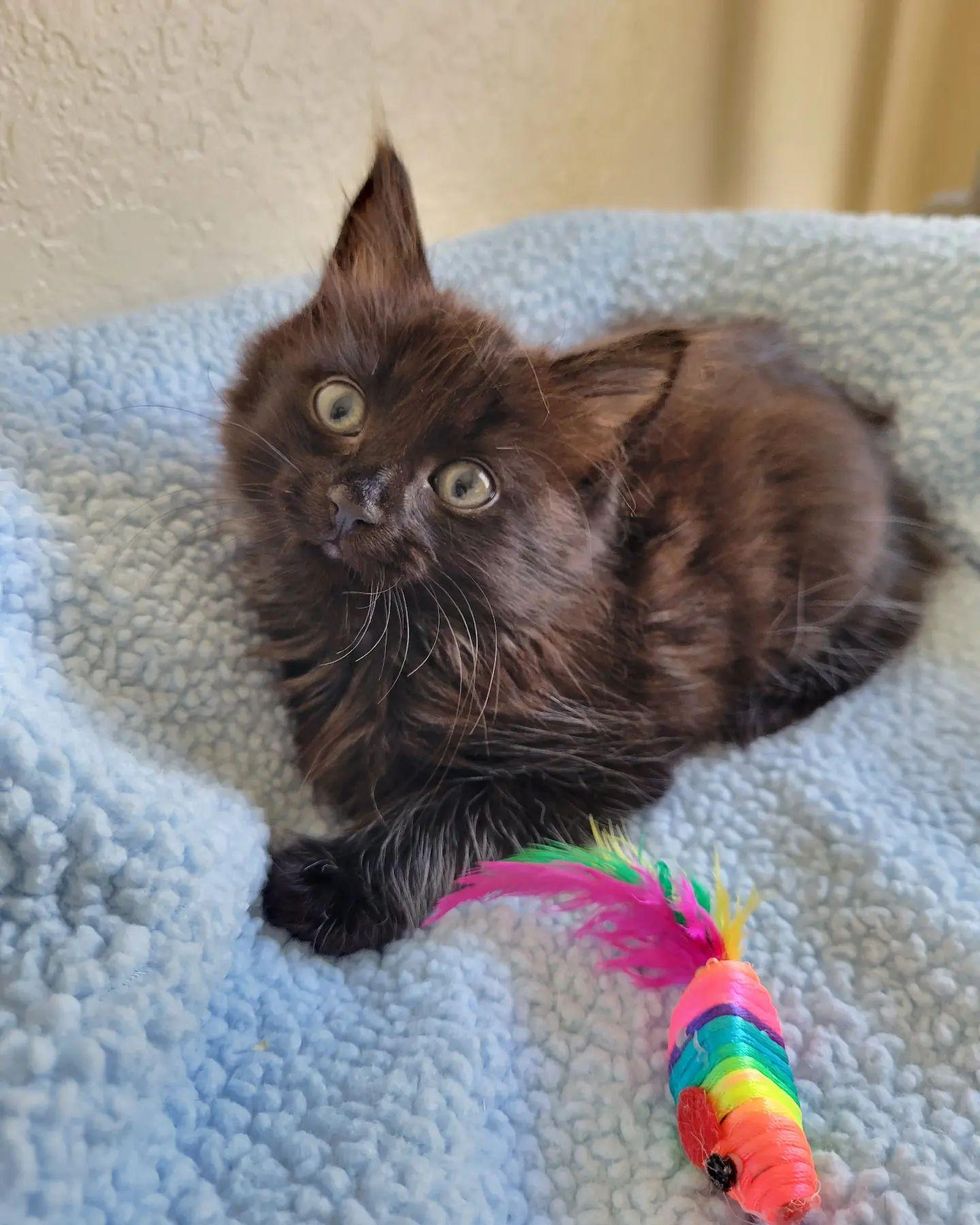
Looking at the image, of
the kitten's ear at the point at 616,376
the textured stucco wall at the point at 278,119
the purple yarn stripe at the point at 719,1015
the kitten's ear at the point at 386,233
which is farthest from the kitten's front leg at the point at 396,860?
the textured stucco wall at the point at 278,119

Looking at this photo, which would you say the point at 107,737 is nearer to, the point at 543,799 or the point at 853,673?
the point at 543,799

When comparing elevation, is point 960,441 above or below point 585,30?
below

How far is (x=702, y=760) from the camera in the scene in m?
1.22

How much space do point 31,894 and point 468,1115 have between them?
368 millimetres

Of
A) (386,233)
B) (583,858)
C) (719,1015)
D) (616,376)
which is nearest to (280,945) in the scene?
(583,858)

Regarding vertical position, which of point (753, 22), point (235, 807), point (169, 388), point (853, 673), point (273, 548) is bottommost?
point (853, 673)

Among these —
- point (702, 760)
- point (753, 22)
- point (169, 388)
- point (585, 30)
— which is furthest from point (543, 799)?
point (753, 22)

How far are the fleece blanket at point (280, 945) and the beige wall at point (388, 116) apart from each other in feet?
0.60

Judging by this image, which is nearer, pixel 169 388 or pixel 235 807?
pixel 235 807

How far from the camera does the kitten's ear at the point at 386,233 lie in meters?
1.09

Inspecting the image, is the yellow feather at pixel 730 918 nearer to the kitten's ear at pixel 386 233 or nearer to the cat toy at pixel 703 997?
the cat toy at pixel 703 997

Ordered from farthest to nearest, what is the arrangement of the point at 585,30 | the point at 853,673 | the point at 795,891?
1. the point at 585,30
2. the point at 853,673
3. the point at 795,891

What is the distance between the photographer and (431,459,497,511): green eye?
98cm

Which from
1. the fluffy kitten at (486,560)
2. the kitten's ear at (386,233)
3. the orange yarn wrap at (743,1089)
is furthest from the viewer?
the kitten's ear at (386,233)
